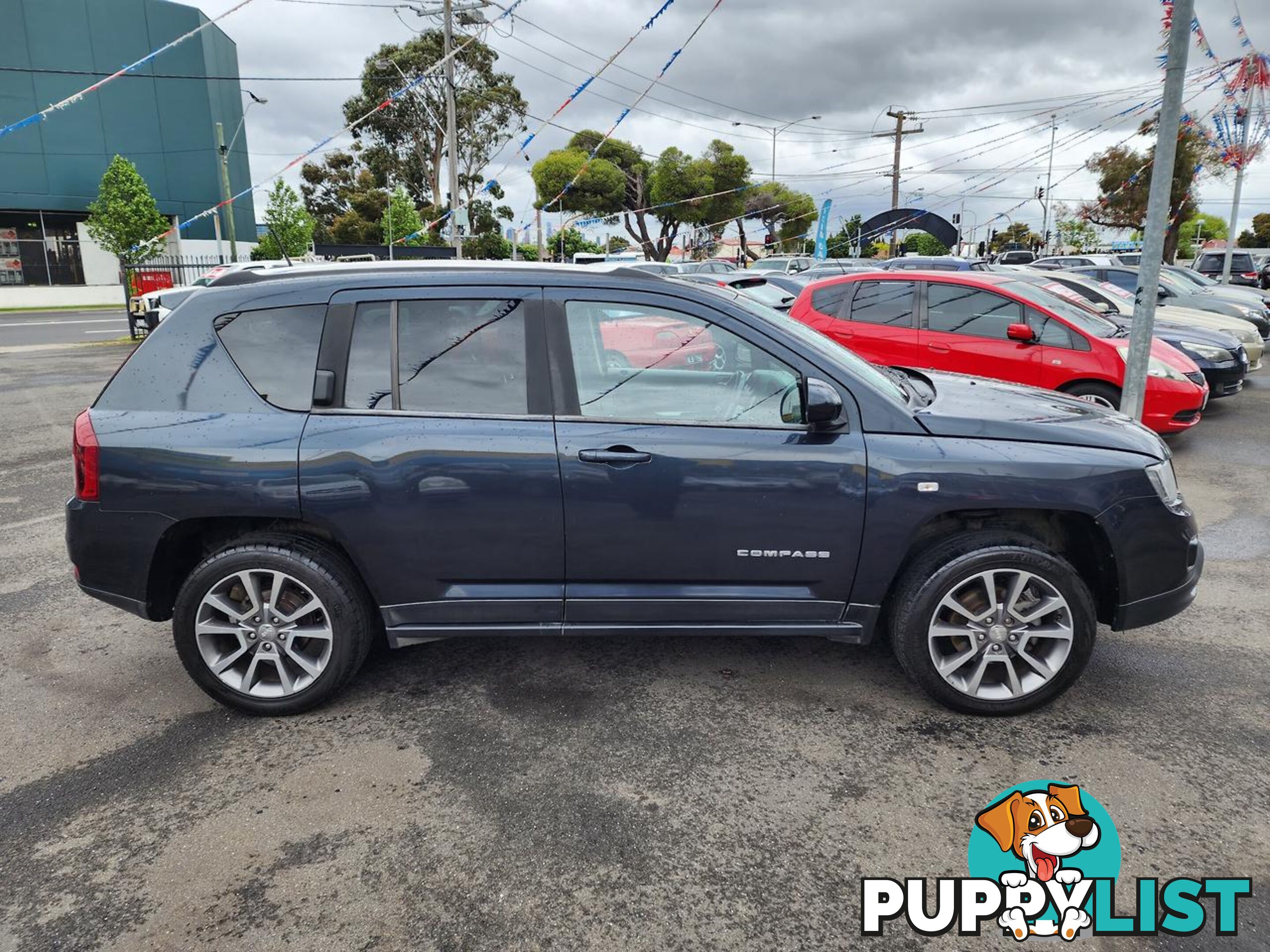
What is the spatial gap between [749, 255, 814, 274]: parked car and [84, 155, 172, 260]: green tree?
23.0m

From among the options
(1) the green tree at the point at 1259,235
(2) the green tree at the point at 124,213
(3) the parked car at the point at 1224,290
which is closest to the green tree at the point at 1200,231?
(1) the green tree at the point at 1259,235

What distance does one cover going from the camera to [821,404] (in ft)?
10.6

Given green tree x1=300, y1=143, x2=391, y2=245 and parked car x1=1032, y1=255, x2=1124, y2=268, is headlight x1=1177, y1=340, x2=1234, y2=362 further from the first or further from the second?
green tree x1=300, y1=143, x2=391, y2=245

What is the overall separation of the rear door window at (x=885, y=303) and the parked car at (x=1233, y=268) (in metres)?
27.1

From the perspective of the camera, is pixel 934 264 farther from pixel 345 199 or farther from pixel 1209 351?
pixel 345 199

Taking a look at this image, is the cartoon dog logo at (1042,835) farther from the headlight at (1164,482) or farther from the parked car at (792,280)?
the parked car at (792,280)

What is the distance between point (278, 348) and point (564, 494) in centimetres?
130

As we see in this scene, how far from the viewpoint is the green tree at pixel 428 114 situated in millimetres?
42062

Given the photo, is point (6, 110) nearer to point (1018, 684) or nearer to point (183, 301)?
point (183, 301)

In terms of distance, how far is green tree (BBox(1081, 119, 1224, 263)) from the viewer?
1244 inches

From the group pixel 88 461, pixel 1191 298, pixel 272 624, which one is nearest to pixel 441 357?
pixel 272 624

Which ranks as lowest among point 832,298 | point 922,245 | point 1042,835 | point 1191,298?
point 1042,835

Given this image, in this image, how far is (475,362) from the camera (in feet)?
11.1

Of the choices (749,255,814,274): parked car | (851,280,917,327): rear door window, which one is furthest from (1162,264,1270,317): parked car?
(749,255,814,274): parked car
